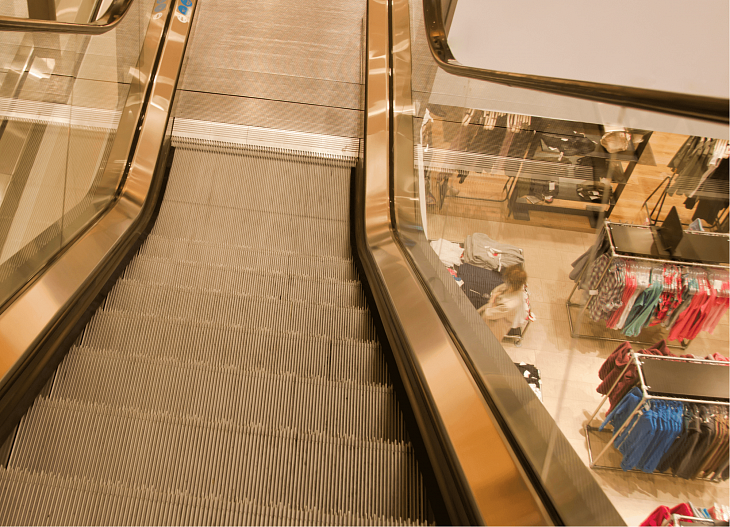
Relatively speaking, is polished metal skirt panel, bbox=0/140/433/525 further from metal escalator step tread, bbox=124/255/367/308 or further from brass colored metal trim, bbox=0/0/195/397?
brass colored metal trim, bbox=0/0/195/397

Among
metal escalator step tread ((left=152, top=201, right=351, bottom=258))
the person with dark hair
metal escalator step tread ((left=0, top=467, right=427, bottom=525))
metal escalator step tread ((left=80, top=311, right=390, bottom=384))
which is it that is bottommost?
metal escalator step tread ((left=152, top=201, right=351, bottom=258))

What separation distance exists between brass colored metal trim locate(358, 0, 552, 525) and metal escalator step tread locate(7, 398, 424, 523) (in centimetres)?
23

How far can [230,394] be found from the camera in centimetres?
218

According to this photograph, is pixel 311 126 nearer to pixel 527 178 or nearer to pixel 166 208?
pixel 166 208

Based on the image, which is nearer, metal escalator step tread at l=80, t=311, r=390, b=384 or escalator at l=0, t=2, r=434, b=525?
escalator at l=0, t=2, r=434, b=525

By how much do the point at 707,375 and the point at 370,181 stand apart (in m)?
2.87

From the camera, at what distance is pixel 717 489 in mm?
996

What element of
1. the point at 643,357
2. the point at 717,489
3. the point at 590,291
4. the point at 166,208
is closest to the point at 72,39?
the point at 166,208

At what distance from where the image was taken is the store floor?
3.57ft

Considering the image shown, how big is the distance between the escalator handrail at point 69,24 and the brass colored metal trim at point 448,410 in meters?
1.84

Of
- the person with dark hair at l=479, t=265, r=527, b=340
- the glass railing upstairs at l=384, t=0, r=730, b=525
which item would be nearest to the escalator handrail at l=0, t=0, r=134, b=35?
the glass railing upstairs at l=384, t=0, r=730, b=525

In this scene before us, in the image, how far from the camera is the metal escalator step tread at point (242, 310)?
273cm

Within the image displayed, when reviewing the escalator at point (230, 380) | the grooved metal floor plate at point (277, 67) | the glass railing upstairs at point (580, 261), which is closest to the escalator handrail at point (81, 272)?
the escalator at point (230, 380)

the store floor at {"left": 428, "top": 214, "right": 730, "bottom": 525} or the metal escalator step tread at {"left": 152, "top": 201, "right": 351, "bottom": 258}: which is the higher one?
the store floor at {"left": 428, "top": 214, "right": 730, "bottom": 525}
